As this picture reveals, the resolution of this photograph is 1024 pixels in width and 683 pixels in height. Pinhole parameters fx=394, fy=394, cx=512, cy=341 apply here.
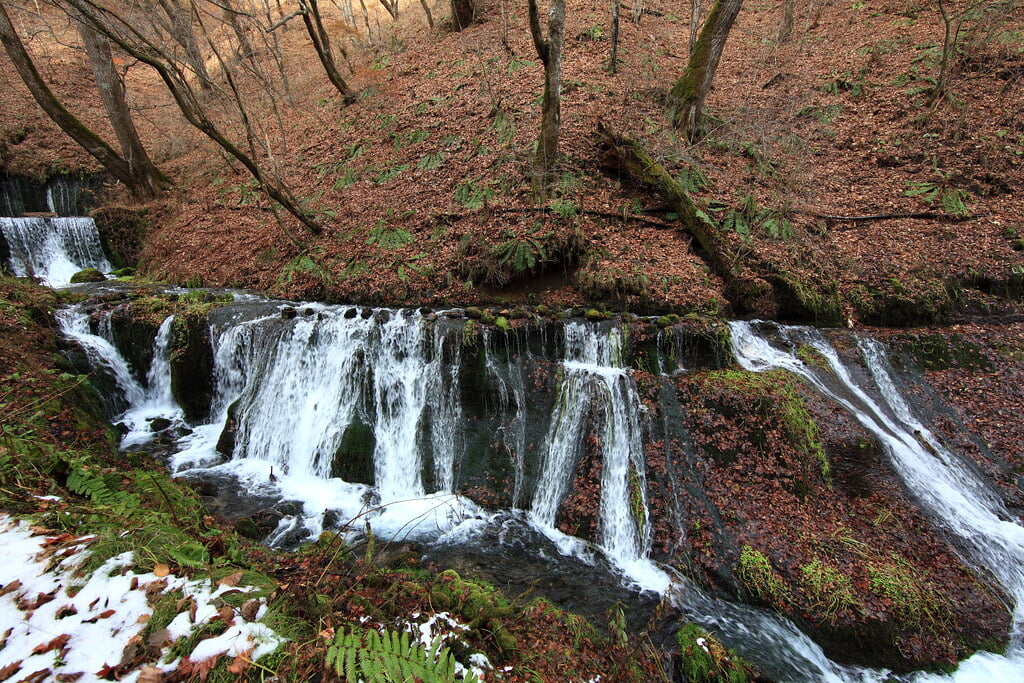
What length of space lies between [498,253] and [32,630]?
756 cm

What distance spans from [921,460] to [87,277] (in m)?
18.1

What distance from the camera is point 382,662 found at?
6.75ft

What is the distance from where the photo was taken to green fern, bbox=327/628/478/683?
6.36 feet

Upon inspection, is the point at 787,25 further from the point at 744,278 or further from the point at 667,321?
the point at 667,321

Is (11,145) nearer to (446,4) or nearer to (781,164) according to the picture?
(446,4)

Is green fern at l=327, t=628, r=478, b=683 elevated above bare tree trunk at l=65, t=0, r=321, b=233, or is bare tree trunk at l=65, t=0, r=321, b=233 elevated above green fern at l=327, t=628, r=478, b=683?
bare tree trunk at l=65, t=0, r=321, b=233

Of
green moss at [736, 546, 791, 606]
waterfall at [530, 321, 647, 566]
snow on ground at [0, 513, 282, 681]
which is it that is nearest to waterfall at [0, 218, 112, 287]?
snow on ground at [0, 513, 282, 681]

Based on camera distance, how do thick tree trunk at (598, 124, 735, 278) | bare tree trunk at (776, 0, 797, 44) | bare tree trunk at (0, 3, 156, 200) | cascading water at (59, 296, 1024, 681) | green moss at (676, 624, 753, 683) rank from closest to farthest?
green moss at (676, 624, 753, 683) → cascading water at (59, 296, 1024, 681) → thick tree trunk at (598, 124, 735, 278) → bare tree trunk at (0, 3, 156, 200) → bare tree trunk at (776, 0, 797, 44)

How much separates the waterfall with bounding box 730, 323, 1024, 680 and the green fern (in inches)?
221

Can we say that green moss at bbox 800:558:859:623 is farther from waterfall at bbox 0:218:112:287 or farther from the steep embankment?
waterfall at bbox 0:218:112:287

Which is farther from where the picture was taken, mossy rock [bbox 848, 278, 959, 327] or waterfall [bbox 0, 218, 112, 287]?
waterfall [bbox 0, 218, 112, 287]

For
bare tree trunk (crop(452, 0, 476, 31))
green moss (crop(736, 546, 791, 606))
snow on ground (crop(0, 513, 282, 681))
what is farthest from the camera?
bare tree trunk (crop(452, 0, 476, 31))

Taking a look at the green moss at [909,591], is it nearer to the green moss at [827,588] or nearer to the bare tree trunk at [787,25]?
the green moss at [827,588]

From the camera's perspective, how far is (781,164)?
404 inches
